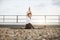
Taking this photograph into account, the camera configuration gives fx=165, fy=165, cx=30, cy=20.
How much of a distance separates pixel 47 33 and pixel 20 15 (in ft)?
22.1

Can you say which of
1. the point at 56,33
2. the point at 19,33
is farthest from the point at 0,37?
the point at 56,33

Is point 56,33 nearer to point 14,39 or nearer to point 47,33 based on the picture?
point 47,33

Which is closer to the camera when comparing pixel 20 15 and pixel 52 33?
pixel 52 33

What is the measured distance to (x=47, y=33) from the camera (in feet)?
5.56

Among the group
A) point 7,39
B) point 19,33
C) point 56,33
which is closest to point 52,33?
point 56,33

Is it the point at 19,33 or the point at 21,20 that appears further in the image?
the point at 21,20

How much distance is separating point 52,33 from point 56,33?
4 cm

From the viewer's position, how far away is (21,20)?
8.28 m

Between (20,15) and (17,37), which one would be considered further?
(20,15)

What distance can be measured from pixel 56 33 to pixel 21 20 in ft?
21.7

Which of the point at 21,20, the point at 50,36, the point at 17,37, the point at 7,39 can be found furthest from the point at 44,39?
the point at 21,20

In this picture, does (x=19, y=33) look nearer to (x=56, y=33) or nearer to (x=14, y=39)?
(x=14, y=39)

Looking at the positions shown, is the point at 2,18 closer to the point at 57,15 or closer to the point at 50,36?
the point at 57,15

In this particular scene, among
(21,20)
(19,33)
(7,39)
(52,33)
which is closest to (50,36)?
(52,33)
